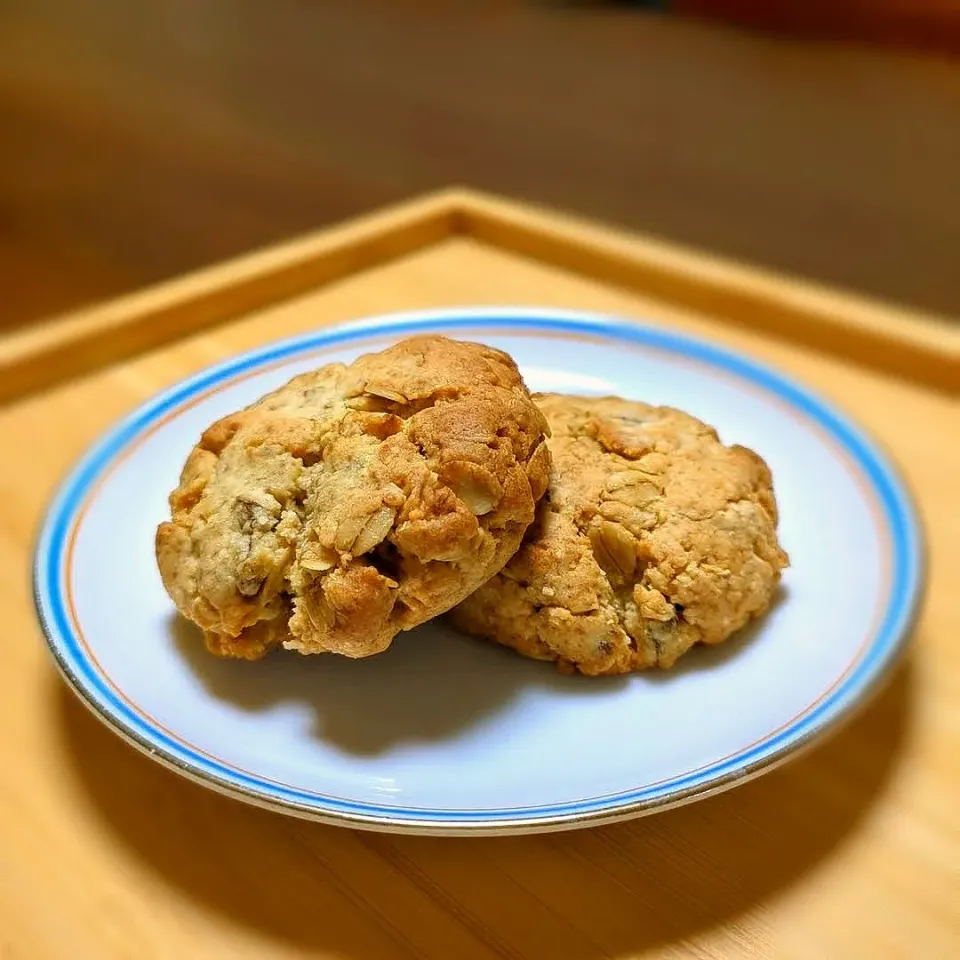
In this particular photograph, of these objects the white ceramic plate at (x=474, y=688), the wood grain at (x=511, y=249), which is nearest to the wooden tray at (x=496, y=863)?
the white ceramic plate at (x=474, y=688)

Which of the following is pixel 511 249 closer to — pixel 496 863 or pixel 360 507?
Answer: pixel 360 507

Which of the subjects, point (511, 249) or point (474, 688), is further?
point (511, 249)

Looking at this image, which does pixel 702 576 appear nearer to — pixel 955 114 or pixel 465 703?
pixel 465 703

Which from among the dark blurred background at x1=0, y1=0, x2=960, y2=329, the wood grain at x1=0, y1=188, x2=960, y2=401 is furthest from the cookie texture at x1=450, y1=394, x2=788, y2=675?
the dark blurred background at x1=0, y1=0, x2=960, y2=329

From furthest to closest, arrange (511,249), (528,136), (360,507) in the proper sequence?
(528,136), (511,249), (360,507)

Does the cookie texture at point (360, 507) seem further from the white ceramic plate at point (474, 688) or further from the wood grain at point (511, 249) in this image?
the wood grain at point (511, 249)

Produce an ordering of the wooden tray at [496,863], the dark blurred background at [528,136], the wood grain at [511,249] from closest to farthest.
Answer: the wooden tray at [496,863] < the wood grain at [511,249] < the dark blurred background at [528,136]

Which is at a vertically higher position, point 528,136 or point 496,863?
point 528,136

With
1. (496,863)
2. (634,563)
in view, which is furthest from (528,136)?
(496,863)
